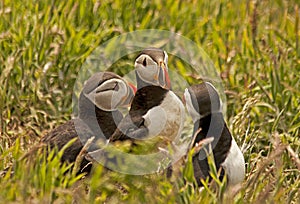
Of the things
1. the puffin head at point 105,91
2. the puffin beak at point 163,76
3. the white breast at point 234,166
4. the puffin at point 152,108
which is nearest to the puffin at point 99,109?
the puffin head at point 105,91

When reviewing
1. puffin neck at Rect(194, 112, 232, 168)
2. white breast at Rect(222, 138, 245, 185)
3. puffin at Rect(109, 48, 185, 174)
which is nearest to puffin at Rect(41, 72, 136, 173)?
puffin at Rect(109, 48, 185, 174)

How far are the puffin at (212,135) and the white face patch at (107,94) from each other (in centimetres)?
67

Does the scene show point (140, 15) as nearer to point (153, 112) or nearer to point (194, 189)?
point (153, 112)

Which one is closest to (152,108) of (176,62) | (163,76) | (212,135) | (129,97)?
(163,76)

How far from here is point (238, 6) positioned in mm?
8914

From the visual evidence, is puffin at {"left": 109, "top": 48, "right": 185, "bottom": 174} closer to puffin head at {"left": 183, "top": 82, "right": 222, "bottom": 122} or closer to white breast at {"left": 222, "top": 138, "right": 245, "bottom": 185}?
puffin head at {"left": 183, "top": 82, "right": 222, "bottom": 122}

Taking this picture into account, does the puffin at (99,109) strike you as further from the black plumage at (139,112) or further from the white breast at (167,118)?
the white breast at (167,118)

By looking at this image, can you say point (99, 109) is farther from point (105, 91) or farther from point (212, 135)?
point (212, 135)

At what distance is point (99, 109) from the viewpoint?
6.62 m

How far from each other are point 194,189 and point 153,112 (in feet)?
4.16

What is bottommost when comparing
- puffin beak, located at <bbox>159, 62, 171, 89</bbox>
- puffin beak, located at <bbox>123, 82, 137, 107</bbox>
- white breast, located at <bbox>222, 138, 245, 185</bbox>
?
white breast, located at <bbox>222, 138, 245, 185</bbox>

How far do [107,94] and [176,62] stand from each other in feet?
4.72

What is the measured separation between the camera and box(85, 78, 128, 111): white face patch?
21.6ft

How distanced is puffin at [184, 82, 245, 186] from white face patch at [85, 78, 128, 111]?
2.20 feet
